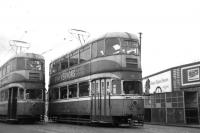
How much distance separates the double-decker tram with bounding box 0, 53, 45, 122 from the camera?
22.2 meters

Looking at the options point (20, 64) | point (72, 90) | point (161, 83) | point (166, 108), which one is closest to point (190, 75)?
point (166, 108)

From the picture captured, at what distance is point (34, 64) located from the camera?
23.4m

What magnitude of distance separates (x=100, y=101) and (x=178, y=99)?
12.4 m

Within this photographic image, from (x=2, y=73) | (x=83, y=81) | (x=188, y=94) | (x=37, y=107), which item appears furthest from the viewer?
(x=188, y=94)

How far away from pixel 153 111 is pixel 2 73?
47.8 ft

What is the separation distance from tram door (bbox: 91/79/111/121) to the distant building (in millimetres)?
7994

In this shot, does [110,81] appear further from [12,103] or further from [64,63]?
[12,103]

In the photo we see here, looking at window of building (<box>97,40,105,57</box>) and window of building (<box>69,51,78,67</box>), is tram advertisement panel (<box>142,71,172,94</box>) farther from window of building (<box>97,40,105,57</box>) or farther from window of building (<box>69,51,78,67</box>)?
window of building (<box>97,40,105,57</box>)

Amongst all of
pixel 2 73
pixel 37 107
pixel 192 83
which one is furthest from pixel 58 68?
pixel 192 83

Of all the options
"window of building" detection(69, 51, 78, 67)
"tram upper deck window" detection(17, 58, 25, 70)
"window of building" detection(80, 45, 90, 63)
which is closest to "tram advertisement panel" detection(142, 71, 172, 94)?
"window of building" detection(69, 51, 78, 67)

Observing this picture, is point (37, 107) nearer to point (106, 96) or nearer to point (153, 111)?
point (106, 96)

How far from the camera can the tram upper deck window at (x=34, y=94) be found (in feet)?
74.2

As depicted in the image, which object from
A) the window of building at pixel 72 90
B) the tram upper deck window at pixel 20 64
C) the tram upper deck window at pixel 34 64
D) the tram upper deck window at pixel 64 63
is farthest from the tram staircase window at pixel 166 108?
the tram upper deck window at pixel 20 64

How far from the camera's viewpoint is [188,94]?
30109 millimetres
